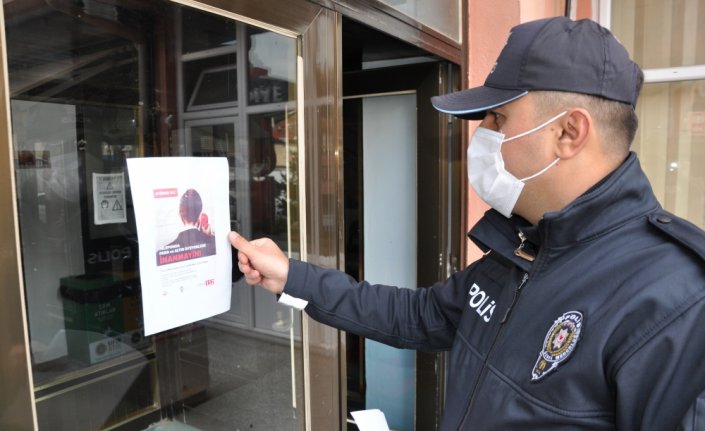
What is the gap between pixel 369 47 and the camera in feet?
7.42

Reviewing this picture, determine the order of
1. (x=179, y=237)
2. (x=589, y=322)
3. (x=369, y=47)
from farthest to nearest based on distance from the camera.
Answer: (x=369, y=47) → (x=179, y=237) → (x=589, y=322)

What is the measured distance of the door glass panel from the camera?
1.34 metres

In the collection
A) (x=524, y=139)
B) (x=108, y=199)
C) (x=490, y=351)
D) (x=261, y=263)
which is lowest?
(x=490, y=351)

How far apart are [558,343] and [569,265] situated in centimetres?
15

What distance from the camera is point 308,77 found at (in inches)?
52.8

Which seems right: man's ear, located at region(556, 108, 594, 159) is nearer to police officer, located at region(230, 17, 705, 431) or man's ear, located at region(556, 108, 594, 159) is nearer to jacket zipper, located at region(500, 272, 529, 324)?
police officer, located at region(230, 17, 705, 431)

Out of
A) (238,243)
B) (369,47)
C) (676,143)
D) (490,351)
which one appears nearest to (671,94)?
(676,143)

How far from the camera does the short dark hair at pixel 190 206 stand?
104cm

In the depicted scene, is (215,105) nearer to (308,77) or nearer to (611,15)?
(308,77)

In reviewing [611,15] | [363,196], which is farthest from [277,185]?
[611,15]

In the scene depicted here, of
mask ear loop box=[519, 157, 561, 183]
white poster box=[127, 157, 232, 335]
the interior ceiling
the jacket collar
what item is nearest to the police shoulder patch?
the jacket collar

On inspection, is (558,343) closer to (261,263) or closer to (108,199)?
(261,263)

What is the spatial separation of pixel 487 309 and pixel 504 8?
2.10 meters

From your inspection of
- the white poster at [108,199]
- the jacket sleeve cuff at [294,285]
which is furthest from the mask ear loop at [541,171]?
the white poster at [108,199]
